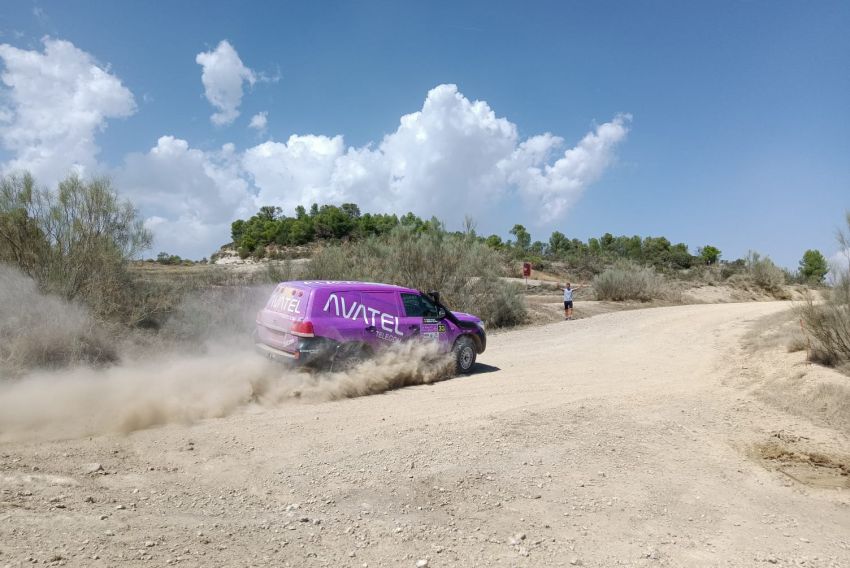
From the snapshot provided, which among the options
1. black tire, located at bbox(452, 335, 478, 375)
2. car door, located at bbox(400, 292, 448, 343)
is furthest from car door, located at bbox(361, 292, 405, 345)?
black tire, located at bbox(452, 335, 478, 375)

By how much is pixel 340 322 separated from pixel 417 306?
190 centimetres

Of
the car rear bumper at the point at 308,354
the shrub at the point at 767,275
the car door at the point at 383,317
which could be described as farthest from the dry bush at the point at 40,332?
the shrub at the point at 767,275

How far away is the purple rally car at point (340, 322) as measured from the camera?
8.93 m

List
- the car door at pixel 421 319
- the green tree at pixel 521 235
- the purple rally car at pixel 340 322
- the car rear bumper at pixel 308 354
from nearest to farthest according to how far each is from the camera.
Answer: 1. the car rear bumper at pixel 308 354
2. the purple rally car at pixel 340 322
3. the car door at pixel 421 319
4. the green tree at pixel 521 235

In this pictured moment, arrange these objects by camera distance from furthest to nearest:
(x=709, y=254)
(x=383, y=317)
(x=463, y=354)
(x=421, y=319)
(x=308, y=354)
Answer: (x=709, y=254)
(x=463, y=354)
(x=421, y=319)
(x=383, y=317)
(x=308, y=354)

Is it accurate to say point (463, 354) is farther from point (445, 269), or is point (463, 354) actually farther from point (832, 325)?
point (445, 269)

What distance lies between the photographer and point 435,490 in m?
5.24

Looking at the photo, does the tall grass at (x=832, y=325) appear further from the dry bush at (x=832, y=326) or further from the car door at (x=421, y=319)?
the car door at (x=421, y=319)

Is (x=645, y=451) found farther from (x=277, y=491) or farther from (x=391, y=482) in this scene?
(x=277, y=491)

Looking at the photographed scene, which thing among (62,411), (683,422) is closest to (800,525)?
(683,422)

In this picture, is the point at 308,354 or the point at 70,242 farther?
the point at 70,242

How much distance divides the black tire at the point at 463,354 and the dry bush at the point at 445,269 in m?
8.78

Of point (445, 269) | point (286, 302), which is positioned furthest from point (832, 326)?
point (445, 269)

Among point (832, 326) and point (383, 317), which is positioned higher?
point (383, 317)
